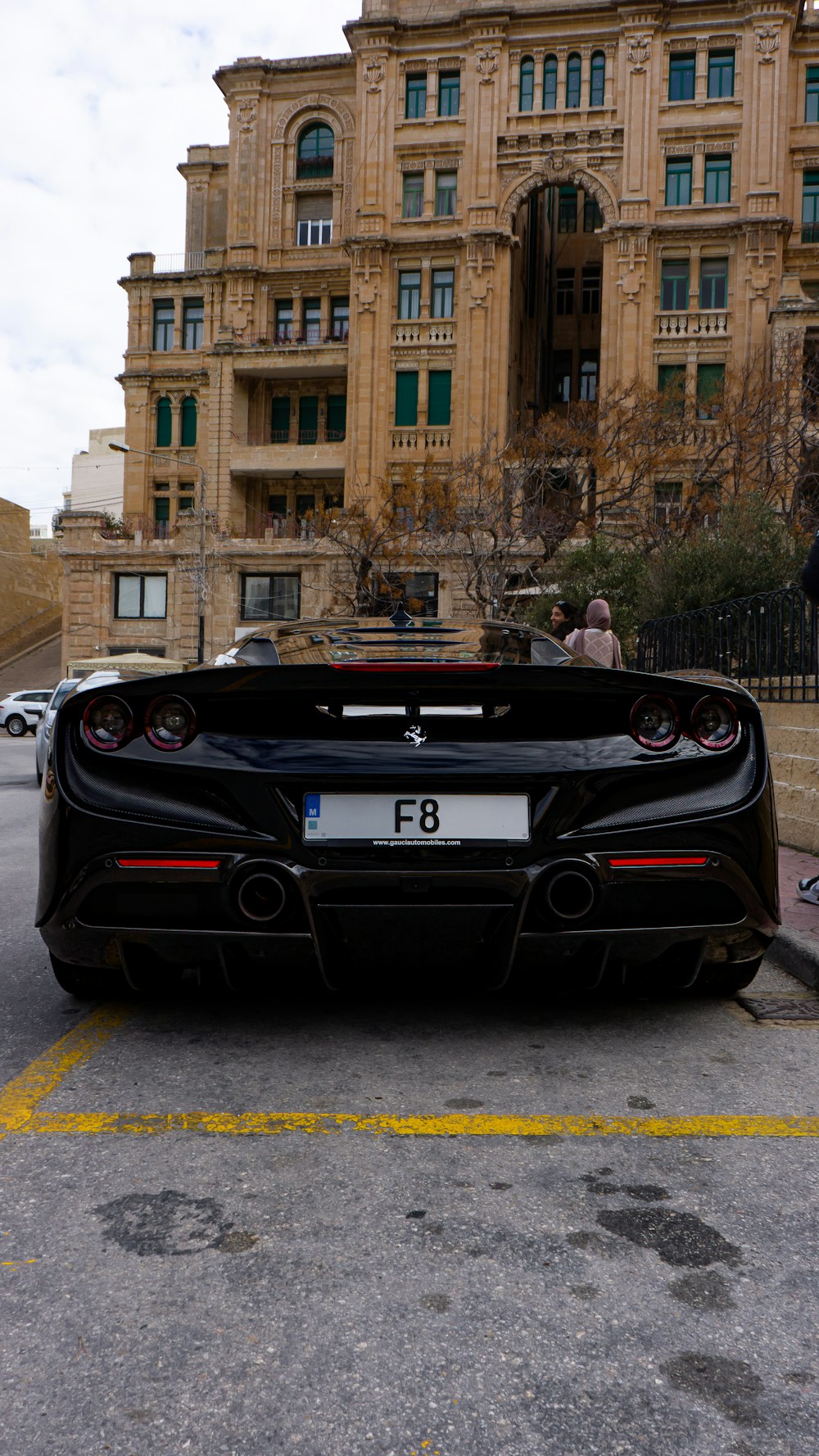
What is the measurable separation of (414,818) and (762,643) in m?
5.71

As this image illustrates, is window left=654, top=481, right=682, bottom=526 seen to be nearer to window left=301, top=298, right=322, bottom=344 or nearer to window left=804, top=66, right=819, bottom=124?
window left=804, top=66, right=819, bottom=124

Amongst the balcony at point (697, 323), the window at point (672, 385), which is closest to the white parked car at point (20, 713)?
the window at point (672, 385)

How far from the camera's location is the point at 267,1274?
6.53ft

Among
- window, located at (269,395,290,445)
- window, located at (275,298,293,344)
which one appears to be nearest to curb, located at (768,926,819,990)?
window, located at (269,395,290,445)

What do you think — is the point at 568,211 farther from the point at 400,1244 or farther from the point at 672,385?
the point at 400,1244

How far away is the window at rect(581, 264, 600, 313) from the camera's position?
51562 mm

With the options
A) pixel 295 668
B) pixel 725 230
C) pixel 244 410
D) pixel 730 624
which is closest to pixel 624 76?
pixel 725 230

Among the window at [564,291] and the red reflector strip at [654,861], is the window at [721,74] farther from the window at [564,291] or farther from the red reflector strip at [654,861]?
the red reflector strip at [654,861]

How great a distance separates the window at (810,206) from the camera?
4253 centimetres

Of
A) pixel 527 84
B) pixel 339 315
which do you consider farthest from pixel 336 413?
pixel 527 84

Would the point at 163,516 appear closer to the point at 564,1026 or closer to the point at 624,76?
the point at 624,76

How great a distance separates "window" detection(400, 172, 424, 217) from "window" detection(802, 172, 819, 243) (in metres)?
14.5

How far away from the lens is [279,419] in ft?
159

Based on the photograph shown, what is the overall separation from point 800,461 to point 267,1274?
2996 centimetres
